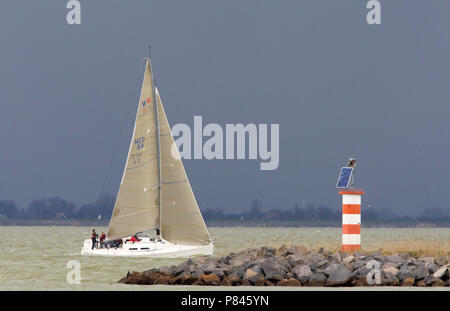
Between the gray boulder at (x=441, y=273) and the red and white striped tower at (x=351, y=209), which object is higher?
the red and white striped tower at (x=351, y=209)

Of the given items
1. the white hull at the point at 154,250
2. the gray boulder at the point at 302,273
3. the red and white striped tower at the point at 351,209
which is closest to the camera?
A: the gray boulder at the point at 302,273

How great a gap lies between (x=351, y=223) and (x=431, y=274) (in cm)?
557

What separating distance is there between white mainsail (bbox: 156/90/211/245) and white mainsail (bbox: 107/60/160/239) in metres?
0.52

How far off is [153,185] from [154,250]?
15.1 feet

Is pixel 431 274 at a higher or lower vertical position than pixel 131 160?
lower

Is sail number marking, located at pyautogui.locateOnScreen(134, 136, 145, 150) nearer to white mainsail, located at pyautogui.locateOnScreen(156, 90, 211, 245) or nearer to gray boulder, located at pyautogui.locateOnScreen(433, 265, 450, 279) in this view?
white mainsail, located at pyautogui.locateOnScreen(156, 90, 211, 245)

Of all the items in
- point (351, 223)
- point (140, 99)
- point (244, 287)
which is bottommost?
point (244, 287)

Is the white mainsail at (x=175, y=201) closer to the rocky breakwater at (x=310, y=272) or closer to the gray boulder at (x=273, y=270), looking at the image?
the rocky breakwater at (x=310, y=272)

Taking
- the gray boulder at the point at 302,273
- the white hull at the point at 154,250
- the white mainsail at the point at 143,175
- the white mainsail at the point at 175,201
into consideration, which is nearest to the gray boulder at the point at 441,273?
the gray boulder at the point at 302,273

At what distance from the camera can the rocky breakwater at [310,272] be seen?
30.9 metres

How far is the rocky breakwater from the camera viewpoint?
30906 millimetres
